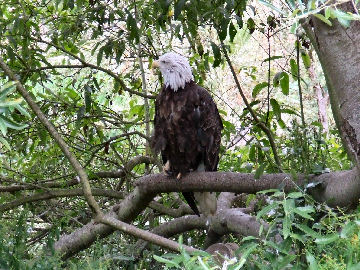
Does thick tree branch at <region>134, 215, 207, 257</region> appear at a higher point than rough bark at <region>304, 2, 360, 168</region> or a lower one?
lower

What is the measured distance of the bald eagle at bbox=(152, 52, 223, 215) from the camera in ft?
13.5

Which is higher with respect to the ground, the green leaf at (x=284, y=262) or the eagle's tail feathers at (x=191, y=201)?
the eagle's tail feathers at (x=191, y=201)

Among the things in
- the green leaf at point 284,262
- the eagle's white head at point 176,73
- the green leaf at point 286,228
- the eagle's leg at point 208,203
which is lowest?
the green leaf at point 284,262

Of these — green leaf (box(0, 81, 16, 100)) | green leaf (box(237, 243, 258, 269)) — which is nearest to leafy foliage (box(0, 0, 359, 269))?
green leaf (box(237, 243, 258, 269))

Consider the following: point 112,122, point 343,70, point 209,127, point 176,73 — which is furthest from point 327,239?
point 112,122

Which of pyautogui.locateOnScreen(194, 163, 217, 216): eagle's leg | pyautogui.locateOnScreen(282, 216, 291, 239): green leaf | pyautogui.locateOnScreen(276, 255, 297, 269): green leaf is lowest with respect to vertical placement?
pyautogui.locateOnScreen(276, 255, 297, 269): green leaf

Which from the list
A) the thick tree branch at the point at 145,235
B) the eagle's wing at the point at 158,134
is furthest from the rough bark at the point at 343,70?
the eagle's wing at the point at 158,134

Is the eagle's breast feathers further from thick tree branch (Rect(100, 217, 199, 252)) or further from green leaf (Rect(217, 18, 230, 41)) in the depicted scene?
thick tree branch (Rect(100, 217, 199, 252))

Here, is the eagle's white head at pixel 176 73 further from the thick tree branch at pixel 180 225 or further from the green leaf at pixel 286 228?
the green leaf at pixel 286 228

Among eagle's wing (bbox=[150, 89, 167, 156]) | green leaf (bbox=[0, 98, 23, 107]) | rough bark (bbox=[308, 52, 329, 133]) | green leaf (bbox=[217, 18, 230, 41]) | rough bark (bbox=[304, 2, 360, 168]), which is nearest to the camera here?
green leaf (bbox=[0, 98, 23, 107])

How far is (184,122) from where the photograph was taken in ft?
13.7

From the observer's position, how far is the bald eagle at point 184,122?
4129 millimetres

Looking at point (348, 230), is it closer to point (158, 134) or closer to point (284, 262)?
point (284, 262)

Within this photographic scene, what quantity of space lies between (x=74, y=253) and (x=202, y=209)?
994mm
